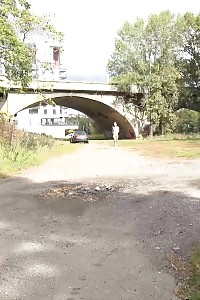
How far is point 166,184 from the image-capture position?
11609 mm

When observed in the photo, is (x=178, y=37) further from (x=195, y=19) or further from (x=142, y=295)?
(x=142, y=295)

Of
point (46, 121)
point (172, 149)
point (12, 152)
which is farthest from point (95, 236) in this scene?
point (46, 121)

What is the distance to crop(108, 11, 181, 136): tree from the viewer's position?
5175 centimetres

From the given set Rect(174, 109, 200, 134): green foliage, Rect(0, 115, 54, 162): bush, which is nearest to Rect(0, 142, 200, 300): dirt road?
Rect(0, 115, 54, 162): bush

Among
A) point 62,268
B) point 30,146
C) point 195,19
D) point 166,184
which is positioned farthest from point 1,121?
point 195,19

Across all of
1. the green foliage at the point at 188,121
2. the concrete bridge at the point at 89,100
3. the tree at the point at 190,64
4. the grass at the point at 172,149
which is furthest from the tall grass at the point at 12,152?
the green foliage at the point at 188,121

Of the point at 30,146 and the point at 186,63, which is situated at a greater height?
the point at 186,63

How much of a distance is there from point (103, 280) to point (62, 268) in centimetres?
65

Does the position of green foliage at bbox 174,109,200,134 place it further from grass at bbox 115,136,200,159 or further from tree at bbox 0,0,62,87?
tree at bbox 0,0,62,87

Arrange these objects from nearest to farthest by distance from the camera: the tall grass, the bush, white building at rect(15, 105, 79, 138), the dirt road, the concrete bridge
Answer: the dirt road → the tall grass → the bush → the concrete bridge → white building at rect(15, 105, 79, 138)

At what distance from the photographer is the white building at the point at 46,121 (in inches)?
3525

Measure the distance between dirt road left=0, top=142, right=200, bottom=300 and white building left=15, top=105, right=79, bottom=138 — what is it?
70.9 m

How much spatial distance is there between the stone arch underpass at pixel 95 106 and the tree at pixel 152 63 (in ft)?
11.0

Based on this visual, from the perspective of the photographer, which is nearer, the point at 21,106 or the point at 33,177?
the point at 33,177
